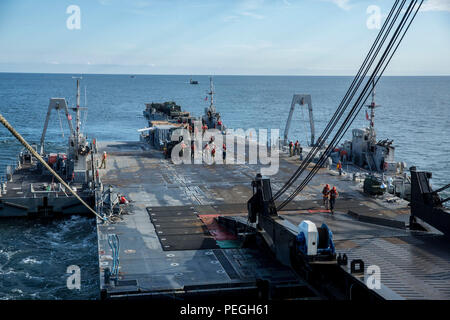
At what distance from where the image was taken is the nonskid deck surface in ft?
65.2

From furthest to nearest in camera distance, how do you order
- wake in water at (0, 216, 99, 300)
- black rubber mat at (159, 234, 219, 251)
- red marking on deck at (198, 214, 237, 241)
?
red marking on deck at (198, 214, 237, 241)
black rubber mat at (159, 234, 219, 251)
wake in water at (0, 216, 99, 300)

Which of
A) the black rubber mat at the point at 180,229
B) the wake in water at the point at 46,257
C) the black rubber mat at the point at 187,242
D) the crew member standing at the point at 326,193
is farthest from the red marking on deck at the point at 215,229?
the crew member standing at the point at 326,193

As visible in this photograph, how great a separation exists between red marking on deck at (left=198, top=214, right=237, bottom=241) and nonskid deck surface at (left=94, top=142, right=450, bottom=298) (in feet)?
1.38

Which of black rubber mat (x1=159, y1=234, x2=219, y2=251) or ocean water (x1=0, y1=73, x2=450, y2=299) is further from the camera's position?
ocean water (x1=0, y1=73, x2=450, y2=299)

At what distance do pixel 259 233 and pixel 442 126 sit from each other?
295 feet

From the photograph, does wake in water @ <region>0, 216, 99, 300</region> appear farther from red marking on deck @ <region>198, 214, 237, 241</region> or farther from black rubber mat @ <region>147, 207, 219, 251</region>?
red marking on deck @ <region>198, 214, 237, 241</region>

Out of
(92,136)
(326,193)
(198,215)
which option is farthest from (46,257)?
(92,136)

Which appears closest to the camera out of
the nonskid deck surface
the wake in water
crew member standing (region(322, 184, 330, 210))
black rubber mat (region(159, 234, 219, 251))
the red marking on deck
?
the nonskid deck surface

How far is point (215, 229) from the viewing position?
2630 cm

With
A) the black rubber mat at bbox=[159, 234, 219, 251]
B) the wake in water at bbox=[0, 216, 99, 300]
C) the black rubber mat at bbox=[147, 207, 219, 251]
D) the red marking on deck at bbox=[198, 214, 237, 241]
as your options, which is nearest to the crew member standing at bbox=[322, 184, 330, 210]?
the red marking on deck at bbox=[198, 214, 237, 241]

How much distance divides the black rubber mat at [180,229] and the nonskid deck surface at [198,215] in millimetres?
102

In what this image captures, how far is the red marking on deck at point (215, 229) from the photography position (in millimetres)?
25167
